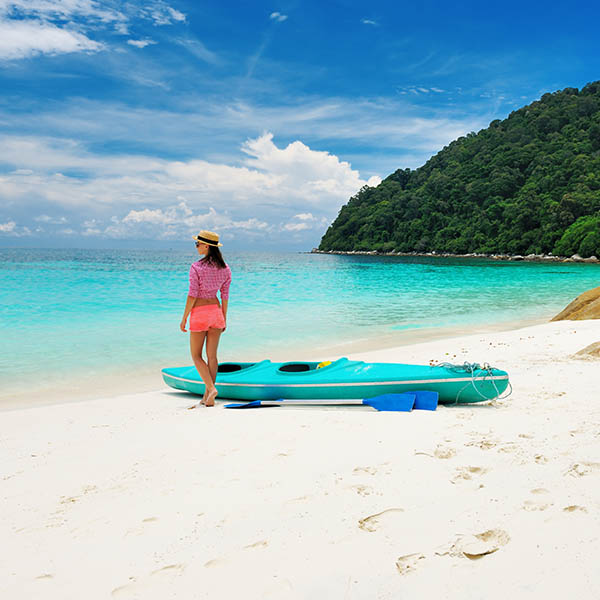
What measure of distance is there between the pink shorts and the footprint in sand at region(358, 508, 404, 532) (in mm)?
2817

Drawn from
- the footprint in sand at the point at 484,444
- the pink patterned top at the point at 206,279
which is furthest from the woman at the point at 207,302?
the footprint in sand at the point at 484,444

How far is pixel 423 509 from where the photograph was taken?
223cm

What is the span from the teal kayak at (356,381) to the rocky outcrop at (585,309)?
719 centimetres

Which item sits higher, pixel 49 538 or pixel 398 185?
pixel 398 185

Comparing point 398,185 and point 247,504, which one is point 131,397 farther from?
point 398,185

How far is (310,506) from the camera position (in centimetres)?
231

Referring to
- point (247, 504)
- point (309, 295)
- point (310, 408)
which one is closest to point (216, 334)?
point (310, 408)

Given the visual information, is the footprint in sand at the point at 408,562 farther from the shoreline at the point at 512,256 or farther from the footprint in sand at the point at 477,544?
the shoreline at the point at 512,256

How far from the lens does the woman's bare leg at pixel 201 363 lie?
15.2ft

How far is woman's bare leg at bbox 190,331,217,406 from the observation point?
463 cm

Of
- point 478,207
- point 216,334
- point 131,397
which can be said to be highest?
point 478,207

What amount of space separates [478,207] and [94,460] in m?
93.6

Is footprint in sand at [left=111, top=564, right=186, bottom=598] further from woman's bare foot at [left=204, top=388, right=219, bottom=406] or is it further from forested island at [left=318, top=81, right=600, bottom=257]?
forested island at [left=318, top=81, right=600, bottom=257]

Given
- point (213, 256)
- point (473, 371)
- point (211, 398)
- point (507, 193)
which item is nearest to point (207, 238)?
point (213, 256)
